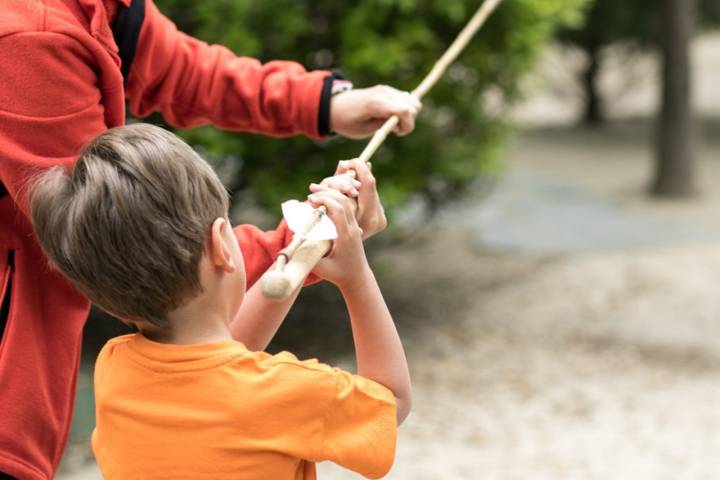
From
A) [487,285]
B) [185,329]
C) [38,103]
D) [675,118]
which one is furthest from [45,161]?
[675,118]

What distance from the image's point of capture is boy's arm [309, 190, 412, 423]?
157 cm

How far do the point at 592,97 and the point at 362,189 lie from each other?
40.8 ft

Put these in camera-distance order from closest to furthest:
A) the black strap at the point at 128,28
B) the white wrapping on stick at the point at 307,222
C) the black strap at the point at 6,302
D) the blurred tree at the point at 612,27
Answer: the white wrapping on stick at the point at 307,222
the black strap at the point at 6,302
the black strap at the point at 128,28
the blurred tree at the point at 612,27

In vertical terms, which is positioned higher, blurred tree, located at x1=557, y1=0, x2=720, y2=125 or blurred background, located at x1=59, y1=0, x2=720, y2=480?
blurred tree, located at x1=557, y1=0, x2=720, y2=125

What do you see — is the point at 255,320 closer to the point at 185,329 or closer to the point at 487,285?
the point at 185,329

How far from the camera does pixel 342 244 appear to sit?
5.15ft

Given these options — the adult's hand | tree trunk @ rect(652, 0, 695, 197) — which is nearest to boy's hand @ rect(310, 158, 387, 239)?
the adult's hand

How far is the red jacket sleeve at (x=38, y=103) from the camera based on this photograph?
1664mm

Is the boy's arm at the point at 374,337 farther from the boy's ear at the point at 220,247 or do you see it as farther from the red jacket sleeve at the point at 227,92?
the red jacket sleeve at the point at 227,92

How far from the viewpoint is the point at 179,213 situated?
152cm

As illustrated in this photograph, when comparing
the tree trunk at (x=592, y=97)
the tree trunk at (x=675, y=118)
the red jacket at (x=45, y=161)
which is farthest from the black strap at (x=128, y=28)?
the tree trunk at (x=592, y=97)

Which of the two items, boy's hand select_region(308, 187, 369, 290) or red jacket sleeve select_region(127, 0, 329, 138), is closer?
boy's hand select_region(308, 187, 369, 290)

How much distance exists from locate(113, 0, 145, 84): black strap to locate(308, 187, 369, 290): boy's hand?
526 mm

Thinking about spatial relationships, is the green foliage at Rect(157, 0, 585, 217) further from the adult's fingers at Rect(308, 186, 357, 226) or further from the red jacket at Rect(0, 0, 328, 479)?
the adult's fingers at Rect(308, 186, 357, 226)
